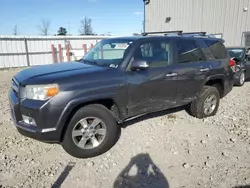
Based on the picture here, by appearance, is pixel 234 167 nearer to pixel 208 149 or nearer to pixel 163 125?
pixel 208 149

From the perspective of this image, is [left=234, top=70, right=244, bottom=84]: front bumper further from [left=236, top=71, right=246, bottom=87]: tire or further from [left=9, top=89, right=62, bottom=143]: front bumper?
[left=9, top=89, right=62, bottom=143]: front bumper

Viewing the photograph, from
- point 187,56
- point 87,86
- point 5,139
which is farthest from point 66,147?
point 187,56

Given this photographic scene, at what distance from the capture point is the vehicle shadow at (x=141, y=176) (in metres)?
2.74

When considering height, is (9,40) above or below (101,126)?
above

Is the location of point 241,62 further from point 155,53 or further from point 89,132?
point 89,132

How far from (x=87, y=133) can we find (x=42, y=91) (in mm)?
927

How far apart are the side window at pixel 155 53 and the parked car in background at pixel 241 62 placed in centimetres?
514

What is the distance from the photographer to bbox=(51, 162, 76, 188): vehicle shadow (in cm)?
274

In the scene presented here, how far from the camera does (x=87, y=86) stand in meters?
3.12

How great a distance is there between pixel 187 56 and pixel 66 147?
9.62ft

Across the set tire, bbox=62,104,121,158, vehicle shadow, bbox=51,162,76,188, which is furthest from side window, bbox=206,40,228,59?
vehicle shadow, bbox=51,162,76,188

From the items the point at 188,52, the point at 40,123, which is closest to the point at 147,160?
the point at 40,123

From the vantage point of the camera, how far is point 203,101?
476 centimetres

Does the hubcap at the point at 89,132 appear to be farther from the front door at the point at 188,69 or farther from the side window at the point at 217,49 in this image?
the side window at the point at 217,49
